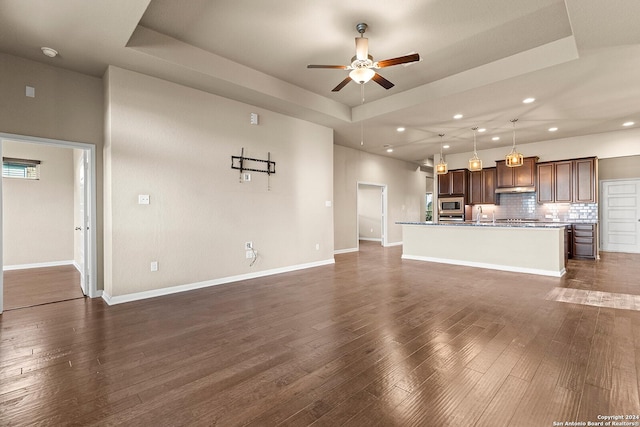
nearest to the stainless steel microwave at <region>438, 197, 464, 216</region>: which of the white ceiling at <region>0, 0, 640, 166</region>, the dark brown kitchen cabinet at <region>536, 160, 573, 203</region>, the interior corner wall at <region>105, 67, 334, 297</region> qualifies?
the dark brown kitchen cabinet at <region>536, 160, 573, 203</region>

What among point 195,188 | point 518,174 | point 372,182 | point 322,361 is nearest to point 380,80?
point 195,188

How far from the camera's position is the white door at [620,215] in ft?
23.6

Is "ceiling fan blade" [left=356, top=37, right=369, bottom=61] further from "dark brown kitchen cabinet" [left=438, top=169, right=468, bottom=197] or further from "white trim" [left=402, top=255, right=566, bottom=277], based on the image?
"dark brown kitchen cabinet" [left=438, top=169, right=468, bottom=197]

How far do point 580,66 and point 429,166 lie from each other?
8062mm

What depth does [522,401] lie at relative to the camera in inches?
68.1

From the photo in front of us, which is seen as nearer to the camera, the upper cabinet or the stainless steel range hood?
the upper cabinet

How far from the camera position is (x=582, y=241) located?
6887 mm

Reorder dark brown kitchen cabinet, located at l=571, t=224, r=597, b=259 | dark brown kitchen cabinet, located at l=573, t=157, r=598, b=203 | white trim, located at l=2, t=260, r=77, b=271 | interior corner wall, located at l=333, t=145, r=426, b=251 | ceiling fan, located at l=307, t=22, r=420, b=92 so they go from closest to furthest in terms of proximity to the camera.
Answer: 1. ceiling fan, located at l=307, t=22, r=420, b=92
2. white trim, located at l=2, t=260, r=77, b=271
3. dark brown kitchen cabinet, located at l=571, t=224, r=597, b=259
4. dark brown kitchen cabinet, located at l=573, t=157, r=598, b=203
5. interior corner wall, located at l=333, t=145, r=426, b=251

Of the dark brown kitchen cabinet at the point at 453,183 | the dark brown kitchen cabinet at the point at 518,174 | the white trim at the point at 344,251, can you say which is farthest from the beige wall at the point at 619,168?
the white trim at the point at 344,251

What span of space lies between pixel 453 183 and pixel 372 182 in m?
2.46

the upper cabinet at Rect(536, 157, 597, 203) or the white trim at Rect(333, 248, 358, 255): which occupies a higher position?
the upper cabinet at Rect(536, 157, 597, 203)

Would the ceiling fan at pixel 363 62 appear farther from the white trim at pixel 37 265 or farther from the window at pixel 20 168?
the white trim at pixel 37 265

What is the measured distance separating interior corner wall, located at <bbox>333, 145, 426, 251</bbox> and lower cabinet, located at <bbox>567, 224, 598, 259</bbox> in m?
4.57

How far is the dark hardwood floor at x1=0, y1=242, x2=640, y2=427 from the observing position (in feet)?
5.47
